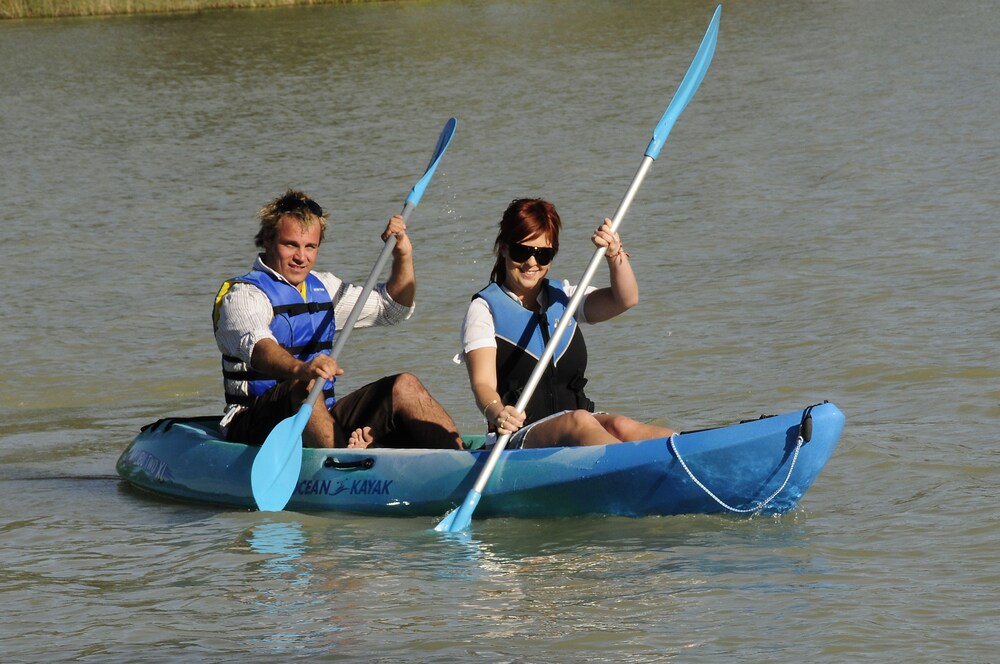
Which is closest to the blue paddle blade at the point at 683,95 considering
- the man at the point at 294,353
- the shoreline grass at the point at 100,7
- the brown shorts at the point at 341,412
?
the man at the point at 294,353

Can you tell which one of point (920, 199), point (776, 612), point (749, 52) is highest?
point (749, 52)

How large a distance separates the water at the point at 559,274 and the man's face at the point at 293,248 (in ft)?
2.50

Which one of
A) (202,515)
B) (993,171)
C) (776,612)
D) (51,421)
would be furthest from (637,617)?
(993,171)

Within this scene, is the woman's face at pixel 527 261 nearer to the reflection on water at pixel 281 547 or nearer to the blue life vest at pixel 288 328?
the blue life vest at pixel 288 328

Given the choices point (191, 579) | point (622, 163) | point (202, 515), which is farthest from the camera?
point (622, 163)

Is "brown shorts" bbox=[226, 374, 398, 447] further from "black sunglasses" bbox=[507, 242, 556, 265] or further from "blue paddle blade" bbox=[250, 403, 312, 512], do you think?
"black sunglasses" bbox=[507, 242, 556, 265]

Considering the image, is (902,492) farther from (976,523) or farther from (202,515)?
(202,515)

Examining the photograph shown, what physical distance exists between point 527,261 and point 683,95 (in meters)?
1.25

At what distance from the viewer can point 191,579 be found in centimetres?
400

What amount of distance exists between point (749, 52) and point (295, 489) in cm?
1220

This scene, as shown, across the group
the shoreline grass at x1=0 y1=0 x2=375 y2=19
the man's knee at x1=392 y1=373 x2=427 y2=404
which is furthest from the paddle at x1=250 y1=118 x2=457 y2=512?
the shoreline grass at x1=0 y1=0 x2=375 y2=19

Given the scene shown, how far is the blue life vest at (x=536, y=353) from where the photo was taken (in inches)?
173

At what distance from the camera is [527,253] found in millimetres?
4305

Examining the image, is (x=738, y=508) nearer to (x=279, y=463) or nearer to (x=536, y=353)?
(x=536, y=353)
